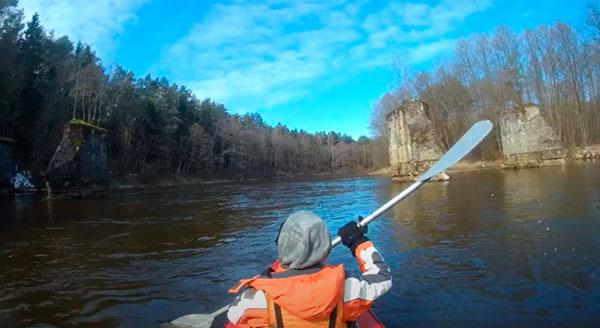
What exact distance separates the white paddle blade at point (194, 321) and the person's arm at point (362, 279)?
5.25 ft

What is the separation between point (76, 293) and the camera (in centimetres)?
495

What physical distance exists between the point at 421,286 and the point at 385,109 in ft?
181

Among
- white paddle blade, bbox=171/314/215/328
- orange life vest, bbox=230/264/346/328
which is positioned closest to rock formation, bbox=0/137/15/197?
white paddle blade, bbox=171/314/215/328

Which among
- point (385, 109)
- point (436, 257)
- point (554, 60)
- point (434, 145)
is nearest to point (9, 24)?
point (434, 145)

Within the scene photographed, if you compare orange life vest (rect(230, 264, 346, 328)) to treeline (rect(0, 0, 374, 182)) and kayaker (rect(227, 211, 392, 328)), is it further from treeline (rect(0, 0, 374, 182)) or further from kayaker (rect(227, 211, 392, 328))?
treeline (rect(0, 0, 374, 182))

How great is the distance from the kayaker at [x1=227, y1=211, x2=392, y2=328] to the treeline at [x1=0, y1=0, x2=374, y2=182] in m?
30.9

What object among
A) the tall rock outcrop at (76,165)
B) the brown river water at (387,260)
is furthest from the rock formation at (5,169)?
the brown river water at (387,260)

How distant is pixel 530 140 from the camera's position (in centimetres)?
3291

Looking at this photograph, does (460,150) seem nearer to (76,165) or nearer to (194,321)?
(194,321)

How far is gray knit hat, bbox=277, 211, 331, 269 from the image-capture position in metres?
2.11

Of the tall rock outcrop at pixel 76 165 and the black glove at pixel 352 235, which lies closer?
the black glove at pixel 352 235

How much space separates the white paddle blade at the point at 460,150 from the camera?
3459 millimetres

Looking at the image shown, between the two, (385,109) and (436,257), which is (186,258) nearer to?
(436,257)

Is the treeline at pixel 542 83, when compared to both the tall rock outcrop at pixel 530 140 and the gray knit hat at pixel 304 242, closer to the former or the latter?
the tall rock outcrop at pixel 530 140
